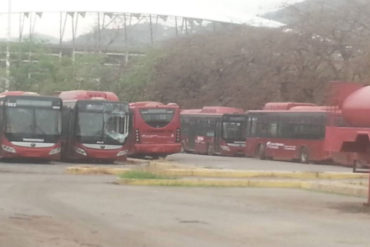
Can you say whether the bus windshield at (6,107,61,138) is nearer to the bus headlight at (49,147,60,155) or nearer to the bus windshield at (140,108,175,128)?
the bus headlight at (49,147,60,155)

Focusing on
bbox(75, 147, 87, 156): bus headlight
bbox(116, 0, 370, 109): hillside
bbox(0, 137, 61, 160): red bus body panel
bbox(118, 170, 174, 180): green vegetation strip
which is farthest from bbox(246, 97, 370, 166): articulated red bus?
bbox(0, 137, 61, 160): red bus body panel

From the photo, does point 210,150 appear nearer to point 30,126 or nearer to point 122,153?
point 122,153

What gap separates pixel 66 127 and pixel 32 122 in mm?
2606

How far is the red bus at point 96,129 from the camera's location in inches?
1362

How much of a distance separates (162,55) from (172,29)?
1212 inches

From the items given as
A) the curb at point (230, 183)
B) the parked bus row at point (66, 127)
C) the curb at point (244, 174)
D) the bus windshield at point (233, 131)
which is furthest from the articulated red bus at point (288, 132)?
the parked bus row at point (66, 127)

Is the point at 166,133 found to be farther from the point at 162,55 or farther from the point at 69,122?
the point at 162,55

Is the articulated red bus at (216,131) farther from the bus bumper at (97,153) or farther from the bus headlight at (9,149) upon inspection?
the bus headlight at (9,149)

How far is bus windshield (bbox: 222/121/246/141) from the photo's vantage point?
49.8 meters

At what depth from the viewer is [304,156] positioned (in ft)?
136

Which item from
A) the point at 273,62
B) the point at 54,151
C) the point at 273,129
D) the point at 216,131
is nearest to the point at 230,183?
the point at 54,151

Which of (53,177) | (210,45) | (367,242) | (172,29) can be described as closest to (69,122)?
(53,177)

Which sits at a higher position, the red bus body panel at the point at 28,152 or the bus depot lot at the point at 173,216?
the bus depot lot at the point at 173,216

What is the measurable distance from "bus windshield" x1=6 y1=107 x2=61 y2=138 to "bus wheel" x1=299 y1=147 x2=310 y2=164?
1361 cm
